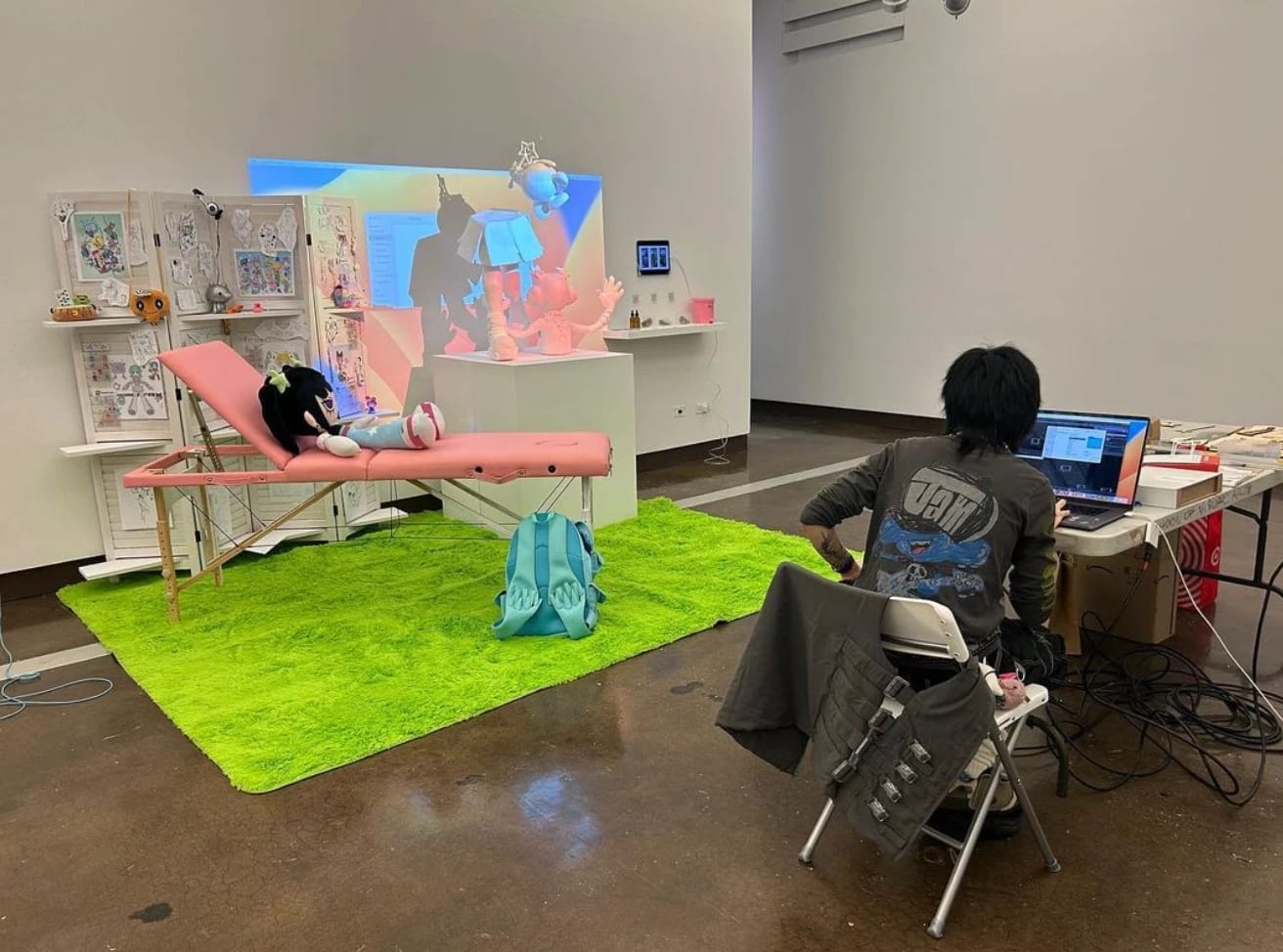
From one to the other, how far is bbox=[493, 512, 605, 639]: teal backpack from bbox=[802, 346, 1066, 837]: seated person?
1.52 metres

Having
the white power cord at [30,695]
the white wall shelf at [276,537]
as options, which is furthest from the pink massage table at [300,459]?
the white wall shelf at [276,537]

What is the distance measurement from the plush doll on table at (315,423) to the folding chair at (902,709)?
6.76ft

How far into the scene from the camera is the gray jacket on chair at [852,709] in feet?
5.54

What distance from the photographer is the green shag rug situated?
270 cm

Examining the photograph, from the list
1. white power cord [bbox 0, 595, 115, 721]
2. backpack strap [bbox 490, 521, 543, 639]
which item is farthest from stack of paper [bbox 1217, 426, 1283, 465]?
white power cord [bbox 0, 595, 115, 721]

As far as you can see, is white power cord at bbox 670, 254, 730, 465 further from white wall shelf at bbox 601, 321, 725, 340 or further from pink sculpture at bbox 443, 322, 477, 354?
pink sculpture at bbox 443, 322, 477, 354

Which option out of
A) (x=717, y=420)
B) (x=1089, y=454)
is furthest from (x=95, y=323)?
(x=717, y=420)

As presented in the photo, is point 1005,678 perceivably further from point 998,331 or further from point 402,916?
point 998,331

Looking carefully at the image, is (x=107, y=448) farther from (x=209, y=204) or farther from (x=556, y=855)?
(x=556, y=855)

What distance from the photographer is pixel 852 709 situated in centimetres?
177

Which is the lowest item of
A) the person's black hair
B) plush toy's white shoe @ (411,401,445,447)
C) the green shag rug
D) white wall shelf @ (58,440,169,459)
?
the green shag rug

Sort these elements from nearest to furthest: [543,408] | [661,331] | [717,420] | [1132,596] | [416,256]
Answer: [1132,596], [543,408], [416,256], [661,331], [717,420]

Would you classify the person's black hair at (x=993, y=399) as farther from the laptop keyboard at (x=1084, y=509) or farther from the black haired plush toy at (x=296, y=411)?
the black haired plush toy at (x=296, y=411)

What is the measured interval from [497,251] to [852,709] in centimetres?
336
